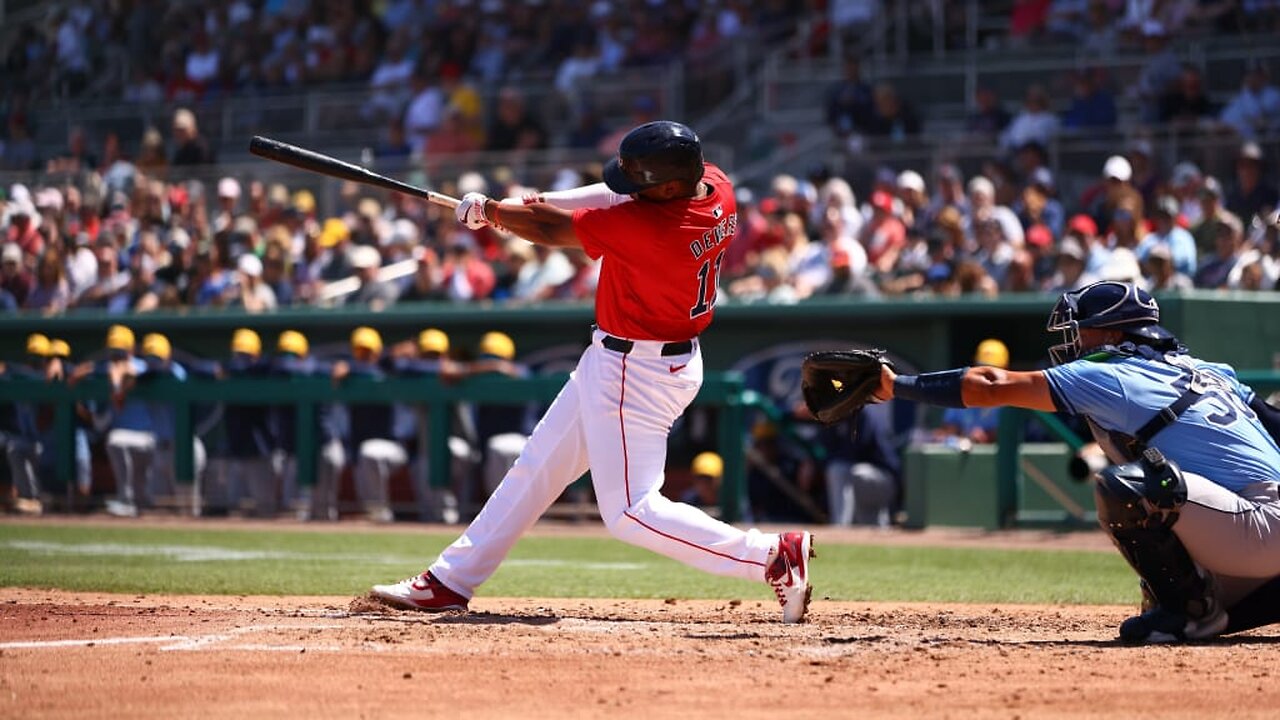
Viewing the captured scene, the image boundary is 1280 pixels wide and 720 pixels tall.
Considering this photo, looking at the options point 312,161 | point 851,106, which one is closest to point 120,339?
point 851,106

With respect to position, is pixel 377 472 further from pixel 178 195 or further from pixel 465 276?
pixel 178 195

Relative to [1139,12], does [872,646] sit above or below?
below

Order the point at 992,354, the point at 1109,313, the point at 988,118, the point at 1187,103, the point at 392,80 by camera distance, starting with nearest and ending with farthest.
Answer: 1. the point at 1109,313
2. the point at 992,354
3. the point at 1187,103
4. the point at 988,118
5. the point at 392,80

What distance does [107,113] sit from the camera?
67.2 ft

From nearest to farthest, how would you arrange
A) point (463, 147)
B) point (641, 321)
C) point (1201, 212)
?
point (641, 321)
point (1201, 212)
point (463, 147)

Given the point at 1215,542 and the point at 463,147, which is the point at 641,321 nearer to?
the point at 1215,542

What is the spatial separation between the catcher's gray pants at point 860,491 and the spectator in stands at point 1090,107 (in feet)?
13.1

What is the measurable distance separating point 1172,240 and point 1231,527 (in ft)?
23.7

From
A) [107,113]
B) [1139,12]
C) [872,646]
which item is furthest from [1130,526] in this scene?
[107,113]

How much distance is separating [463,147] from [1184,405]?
13.2 metres

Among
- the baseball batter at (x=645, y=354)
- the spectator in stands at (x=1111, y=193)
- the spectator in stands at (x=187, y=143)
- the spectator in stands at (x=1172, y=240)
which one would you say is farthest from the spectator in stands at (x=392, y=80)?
the baseball batter at (x=645, y=354)

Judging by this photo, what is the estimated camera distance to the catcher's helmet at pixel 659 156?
602 cm

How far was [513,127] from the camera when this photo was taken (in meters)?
17.9

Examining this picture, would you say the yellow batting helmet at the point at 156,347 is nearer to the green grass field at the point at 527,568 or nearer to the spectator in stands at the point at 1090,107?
the green grass field at the point at 527,568
